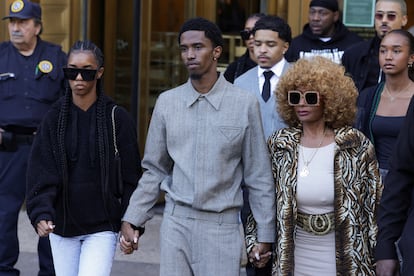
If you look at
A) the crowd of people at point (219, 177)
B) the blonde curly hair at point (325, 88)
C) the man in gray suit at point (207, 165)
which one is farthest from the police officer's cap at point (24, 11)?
the blonde curly hair at point (325, 88)

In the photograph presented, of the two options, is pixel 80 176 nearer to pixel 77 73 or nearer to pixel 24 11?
pixel 77 73

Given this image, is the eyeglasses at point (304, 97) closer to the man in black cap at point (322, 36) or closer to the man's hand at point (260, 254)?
the man's hand at point (260, 254)

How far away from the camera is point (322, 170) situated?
4.65m

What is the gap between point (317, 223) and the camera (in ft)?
15.3

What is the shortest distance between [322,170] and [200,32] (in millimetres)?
955

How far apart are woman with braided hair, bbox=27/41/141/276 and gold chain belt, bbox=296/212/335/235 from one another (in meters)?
1.09

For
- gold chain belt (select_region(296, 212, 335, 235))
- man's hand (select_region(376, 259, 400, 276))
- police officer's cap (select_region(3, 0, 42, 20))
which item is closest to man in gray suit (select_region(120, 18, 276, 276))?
gold chain belt (select_region(296, 212, 335, 235))

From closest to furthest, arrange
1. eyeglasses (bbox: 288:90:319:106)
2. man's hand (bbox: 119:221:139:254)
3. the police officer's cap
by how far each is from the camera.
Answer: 1. eyeglasses (bbox: 288:90:319:106)
2. man's hand (bbox: 119:221:139:254)
3. the police officer's cap

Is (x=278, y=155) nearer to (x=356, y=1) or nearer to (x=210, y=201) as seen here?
(x=210, y=201)

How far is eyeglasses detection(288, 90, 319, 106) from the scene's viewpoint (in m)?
4.73

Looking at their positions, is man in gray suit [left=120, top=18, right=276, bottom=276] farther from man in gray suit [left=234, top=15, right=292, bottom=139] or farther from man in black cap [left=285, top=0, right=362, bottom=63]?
man in black cap [left=285, top=0, right=362, bottom=63]

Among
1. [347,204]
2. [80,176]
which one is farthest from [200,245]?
[80,176]

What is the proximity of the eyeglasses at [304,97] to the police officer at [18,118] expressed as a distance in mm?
2612

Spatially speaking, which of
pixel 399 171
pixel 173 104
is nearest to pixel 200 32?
pixel 173 104
